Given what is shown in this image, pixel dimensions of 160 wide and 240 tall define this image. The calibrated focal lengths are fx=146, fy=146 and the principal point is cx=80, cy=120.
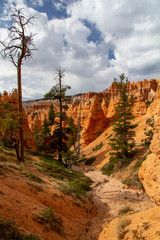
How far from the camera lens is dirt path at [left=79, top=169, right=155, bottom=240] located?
5973mm

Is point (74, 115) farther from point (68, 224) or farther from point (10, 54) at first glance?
point (68, 224)

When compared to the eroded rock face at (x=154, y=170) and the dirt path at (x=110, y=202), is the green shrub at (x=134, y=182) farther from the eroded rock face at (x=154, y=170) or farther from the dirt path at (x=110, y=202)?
the eroded rock face at (x=154, y=170)

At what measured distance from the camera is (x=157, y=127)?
512 centimetres

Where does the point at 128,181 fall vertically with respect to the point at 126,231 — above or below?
below

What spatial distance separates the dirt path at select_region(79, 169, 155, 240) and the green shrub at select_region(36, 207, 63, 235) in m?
0.92

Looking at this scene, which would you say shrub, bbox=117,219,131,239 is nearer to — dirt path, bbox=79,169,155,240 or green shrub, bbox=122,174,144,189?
dirt path, bbox=79,169,155,240

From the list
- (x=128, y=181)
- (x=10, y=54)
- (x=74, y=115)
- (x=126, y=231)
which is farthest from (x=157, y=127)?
(x=74, y=115)

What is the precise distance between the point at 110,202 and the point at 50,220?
220 inches

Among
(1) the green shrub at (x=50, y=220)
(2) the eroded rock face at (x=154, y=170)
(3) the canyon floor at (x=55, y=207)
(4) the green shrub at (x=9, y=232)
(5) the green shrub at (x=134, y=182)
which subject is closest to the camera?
(4) the green shrub at (x=9, y=232)

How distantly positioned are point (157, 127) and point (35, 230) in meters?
4.96

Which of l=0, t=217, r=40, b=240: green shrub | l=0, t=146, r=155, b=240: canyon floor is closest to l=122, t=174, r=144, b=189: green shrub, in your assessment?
l=0, t=146, r=155, b=240: canyon floor

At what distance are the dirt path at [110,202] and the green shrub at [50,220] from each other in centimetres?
92

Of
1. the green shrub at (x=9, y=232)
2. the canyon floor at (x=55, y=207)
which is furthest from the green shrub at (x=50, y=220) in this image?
the green shrub at (x=9, y=232)

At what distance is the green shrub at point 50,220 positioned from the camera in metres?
4.66
